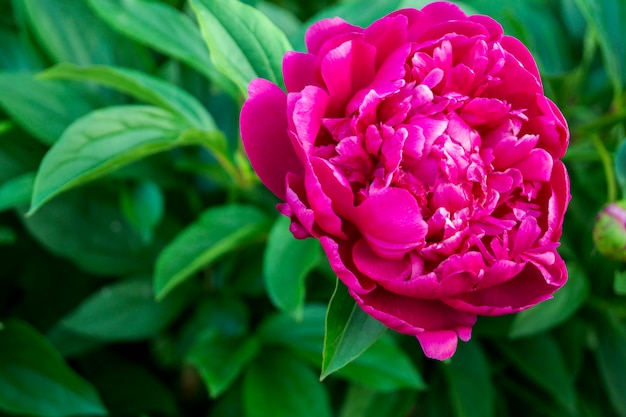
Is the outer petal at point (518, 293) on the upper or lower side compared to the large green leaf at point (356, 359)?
upper

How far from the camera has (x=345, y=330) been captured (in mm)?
554

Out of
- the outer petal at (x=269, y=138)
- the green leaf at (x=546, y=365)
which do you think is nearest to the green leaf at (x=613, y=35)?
the green leaf at (x=546, y=365)

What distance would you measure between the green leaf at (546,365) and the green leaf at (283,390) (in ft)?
1.01

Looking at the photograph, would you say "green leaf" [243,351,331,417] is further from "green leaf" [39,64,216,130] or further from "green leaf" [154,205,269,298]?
"green leaf" [39,64,216,130]

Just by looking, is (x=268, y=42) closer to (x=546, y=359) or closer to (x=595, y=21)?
(x=595, y=21)

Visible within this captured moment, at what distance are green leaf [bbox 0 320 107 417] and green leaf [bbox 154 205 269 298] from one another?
167 mm

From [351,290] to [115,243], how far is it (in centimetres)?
55

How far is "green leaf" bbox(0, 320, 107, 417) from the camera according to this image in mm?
856

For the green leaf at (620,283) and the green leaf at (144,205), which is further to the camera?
the green leaf at (144,205)

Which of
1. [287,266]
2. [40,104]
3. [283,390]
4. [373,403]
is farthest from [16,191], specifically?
[373,403]

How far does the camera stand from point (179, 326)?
3.71ft

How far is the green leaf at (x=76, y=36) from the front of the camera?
904 millimetres

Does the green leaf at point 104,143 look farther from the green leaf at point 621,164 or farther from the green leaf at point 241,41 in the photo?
the green leaf at point 621,164

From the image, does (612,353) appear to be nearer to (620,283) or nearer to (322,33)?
(620,283)
